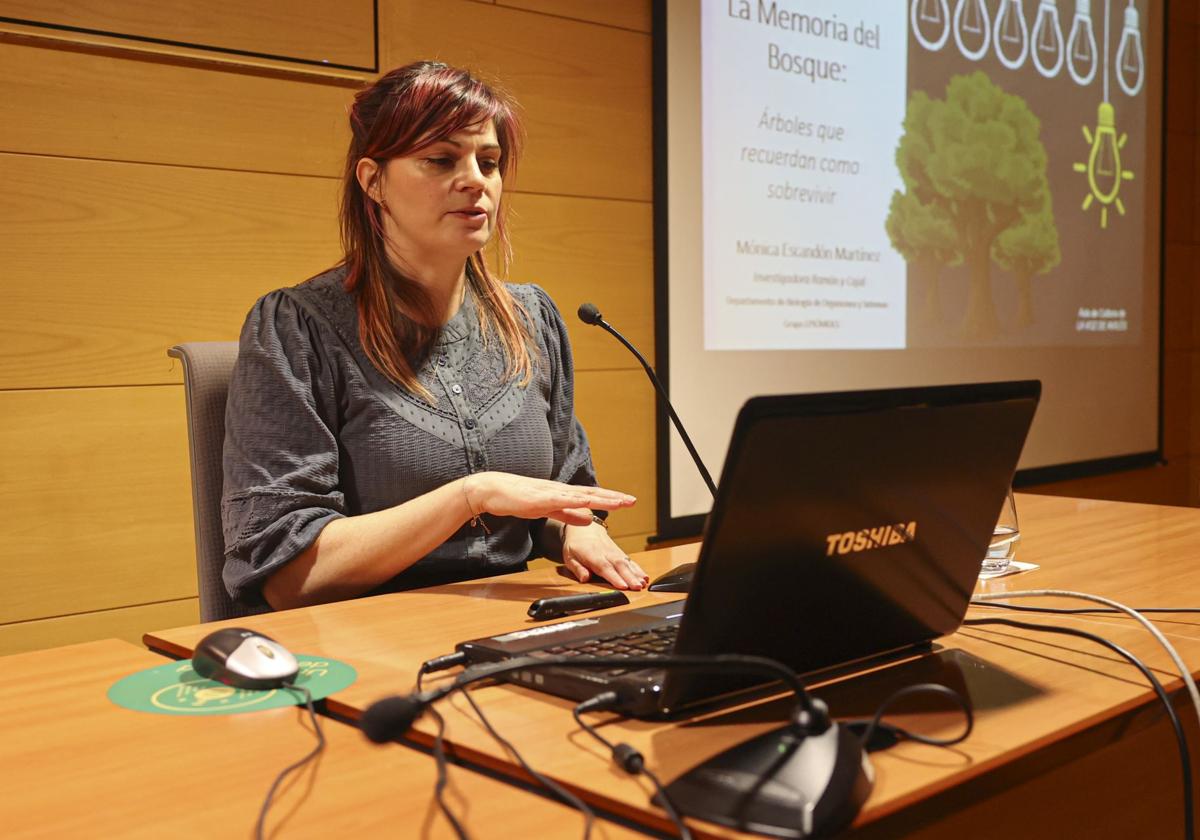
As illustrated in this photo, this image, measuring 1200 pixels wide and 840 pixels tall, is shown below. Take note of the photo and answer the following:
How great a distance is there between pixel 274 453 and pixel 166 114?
1175 mm

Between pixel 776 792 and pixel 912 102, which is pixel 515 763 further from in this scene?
pixel 912 102

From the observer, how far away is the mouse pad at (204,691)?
3.05 feet

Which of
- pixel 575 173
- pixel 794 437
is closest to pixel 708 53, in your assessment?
pixel 575 173

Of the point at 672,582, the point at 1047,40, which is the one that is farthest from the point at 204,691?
the point at 1047,40

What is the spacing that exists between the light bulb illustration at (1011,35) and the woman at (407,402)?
2707 mm

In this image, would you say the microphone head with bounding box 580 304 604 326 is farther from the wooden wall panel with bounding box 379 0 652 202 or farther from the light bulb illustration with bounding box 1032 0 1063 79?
the light bulb illustration with bounding box 1032 0 1063 79

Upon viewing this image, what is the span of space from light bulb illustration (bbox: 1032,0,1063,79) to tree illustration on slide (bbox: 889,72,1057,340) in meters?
0.21

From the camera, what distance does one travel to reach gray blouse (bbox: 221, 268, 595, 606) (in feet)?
4.81

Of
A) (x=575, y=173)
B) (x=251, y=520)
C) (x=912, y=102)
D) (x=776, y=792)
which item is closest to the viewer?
(x=776, y=792)

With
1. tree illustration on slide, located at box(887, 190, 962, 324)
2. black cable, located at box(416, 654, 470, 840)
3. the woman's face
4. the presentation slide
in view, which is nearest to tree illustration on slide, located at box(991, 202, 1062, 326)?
the presentation slide

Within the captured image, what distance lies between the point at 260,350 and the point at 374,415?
17 centimetres

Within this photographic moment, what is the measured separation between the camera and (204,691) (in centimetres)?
97

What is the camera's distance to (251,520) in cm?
144

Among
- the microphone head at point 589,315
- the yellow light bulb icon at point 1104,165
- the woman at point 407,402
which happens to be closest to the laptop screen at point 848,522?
the woman at point 407,402
